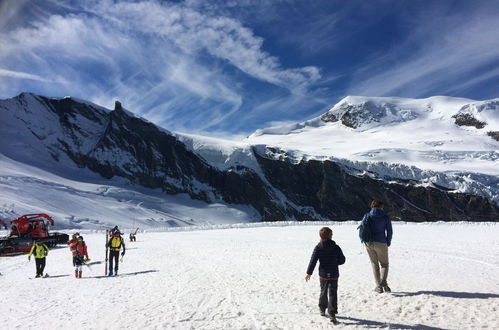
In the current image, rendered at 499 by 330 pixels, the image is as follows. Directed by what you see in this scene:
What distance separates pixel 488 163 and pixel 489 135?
1801 inches

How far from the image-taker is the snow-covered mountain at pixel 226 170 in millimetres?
90375

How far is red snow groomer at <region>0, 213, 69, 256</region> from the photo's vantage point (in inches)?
954

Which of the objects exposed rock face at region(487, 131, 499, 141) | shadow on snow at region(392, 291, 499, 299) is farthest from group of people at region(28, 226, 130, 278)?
exposed rock face at region(487, 131, 499, 141)

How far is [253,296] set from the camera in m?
9.21

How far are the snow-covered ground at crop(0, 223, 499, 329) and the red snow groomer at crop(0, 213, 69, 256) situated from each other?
10184mm

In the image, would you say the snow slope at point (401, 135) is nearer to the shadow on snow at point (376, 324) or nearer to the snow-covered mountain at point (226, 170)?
the snow-covered mountain at point (226, 170)

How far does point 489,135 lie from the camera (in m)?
143

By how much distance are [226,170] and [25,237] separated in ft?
277

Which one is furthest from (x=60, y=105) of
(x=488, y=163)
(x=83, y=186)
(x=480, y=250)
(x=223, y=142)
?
(x=488, y=163)

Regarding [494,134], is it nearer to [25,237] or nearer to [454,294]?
[25,237]

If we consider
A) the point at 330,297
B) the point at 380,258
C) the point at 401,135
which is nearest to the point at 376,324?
the point at 330,297

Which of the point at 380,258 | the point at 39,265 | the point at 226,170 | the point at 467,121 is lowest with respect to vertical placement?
the point at 39,265

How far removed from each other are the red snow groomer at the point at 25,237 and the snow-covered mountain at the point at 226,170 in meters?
46.3

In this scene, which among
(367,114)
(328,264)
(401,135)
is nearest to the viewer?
(328,264)
